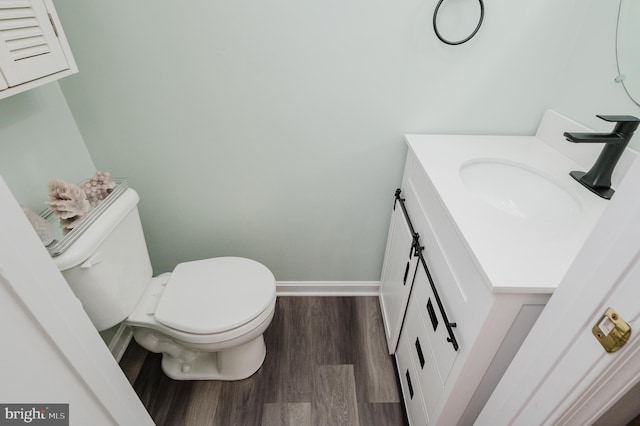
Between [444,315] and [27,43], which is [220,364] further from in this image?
[27,43]

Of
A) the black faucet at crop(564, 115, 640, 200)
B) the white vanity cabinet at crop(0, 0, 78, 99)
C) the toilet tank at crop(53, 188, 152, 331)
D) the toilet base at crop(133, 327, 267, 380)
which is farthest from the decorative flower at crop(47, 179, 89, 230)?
the black faucet at crop(564, 115, 640, 200)

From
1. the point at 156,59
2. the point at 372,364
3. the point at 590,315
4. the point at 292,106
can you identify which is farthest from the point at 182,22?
the point at 372,364

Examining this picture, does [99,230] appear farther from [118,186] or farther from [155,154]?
[155,154]

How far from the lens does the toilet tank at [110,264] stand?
0.96 m

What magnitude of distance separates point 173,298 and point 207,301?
141 millimetres

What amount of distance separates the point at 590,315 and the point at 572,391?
0.49 ft

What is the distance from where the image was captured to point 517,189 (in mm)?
1120

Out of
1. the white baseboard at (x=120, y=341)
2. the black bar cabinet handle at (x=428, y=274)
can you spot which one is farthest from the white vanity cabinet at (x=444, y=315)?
the white baseboard at (x=120, y=341)

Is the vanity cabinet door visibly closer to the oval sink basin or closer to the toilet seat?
the oval sink basin

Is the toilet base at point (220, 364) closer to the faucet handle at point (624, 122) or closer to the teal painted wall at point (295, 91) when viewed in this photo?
the teal painted wall at point (295, 91)

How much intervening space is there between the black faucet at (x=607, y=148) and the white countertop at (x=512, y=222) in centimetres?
3

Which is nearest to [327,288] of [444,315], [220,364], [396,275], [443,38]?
[396,275]

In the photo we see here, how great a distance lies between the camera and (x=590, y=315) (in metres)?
0.47

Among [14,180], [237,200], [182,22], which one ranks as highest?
[182,22]
